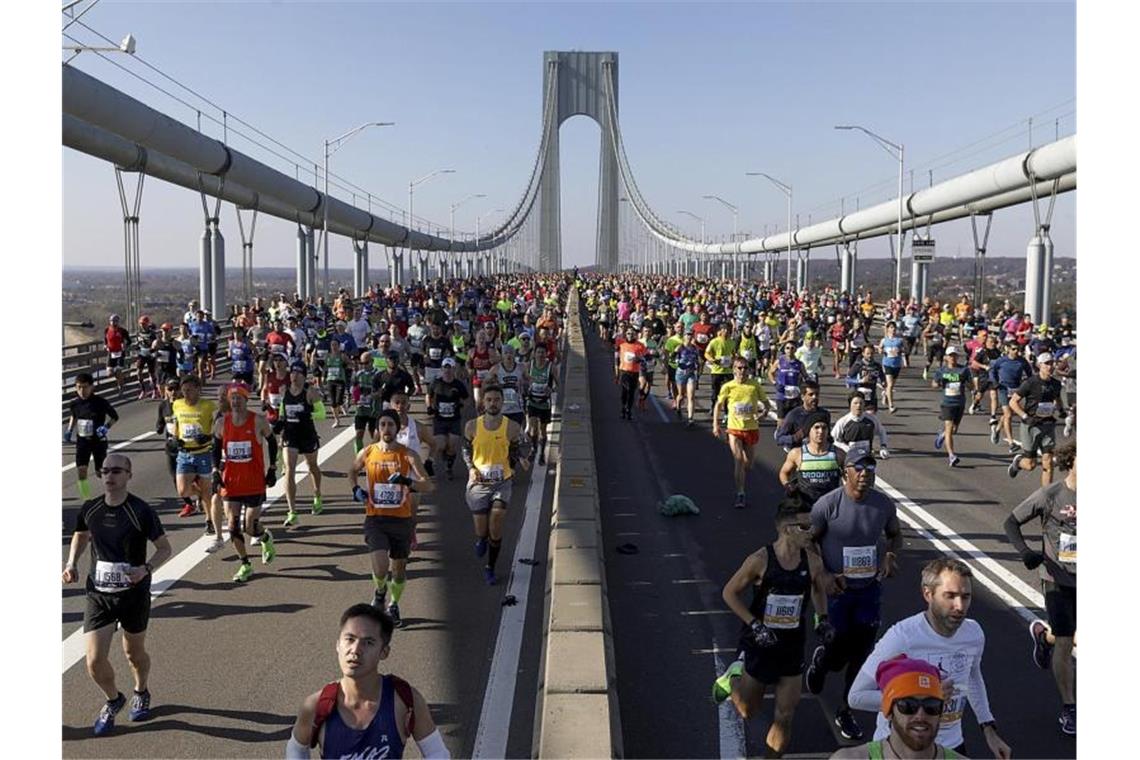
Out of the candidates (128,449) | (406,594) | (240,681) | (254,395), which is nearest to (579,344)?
(254,395)

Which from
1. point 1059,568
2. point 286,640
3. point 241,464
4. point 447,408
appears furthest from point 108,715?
point 447,408

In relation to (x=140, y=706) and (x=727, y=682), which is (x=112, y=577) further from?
(x=727, y=682)

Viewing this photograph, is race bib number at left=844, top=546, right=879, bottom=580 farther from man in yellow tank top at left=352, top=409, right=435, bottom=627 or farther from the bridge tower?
the bridge tower

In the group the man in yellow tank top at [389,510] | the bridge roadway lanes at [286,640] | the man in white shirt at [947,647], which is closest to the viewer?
the man in white shirt at [947,647]

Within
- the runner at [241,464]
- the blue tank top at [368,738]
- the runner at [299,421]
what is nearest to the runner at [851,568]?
the blue tank top at [368,738]

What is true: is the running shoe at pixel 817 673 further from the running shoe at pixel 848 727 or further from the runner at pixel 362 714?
the runner at pixel 362 714

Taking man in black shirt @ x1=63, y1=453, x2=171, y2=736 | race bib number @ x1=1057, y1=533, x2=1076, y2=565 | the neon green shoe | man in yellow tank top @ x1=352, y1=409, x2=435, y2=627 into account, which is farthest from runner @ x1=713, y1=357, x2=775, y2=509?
man in black shirt @ x1=63, y1=453, x2=171, y2=736
